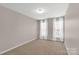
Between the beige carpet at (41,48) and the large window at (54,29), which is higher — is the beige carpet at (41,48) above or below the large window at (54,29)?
below

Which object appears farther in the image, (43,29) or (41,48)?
(43,29)

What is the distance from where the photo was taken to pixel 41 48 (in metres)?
2.02

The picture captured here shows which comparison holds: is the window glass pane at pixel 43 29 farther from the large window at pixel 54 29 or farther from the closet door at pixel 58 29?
the closet door at pixel 58 29

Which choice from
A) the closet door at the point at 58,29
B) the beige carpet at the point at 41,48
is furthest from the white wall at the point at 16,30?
the closet door at the point at 58,29

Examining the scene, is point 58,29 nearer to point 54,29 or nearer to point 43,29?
point 54,29

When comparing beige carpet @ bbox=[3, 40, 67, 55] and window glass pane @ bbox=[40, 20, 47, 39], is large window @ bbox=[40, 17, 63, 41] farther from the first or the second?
beige carpet @ bbox=[3, 40, 67, 55]

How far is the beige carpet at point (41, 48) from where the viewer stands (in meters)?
1.95

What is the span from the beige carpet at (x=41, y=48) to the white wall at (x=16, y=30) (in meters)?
0.16

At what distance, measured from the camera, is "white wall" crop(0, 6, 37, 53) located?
2162mm

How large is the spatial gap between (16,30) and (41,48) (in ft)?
2.46

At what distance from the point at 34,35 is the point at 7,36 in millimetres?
719

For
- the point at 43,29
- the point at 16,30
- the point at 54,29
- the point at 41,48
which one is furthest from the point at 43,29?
the point at 16,30

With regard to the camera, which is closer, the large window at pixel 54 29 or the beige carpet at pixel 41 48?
the beige carpet at pixel 41 48
